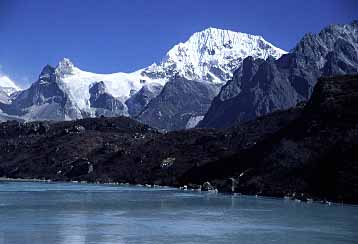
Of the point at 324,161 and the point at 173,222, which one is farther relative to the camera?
the point at 324,161

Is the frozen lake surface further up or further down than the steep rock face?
further down

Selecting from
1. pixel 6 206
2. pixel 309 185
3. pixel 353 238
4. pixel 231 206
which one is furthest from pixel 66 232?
pixel 309 185

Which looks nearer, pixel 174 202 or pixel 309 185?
pixel 174 202

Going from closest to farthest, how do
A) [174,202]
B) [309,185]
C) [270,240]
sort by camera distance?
[270,240]
[174,202]
[309,185]

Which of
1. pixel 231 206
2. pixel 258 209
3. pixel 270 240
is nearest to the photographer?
pixel 270 240

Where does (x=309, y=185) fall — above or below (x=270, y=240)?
above

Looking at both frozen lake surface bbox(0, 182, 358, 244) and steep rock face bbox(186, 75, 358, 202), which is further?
steep rock face bbox(186, 75, 358, 202)

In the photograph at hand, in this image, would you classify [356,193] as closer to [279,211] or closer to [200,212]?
[279,211]

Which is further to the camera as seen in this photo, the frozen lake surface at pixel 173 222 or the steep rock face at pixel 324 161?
the steep rock face at pixel 324 161

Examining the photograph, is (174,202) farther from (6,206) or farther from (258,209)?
(6,206)

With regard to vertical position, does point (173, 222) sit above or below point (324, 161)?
below

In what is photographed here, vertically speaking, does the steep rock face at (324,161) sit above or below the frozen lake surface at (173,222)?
above
